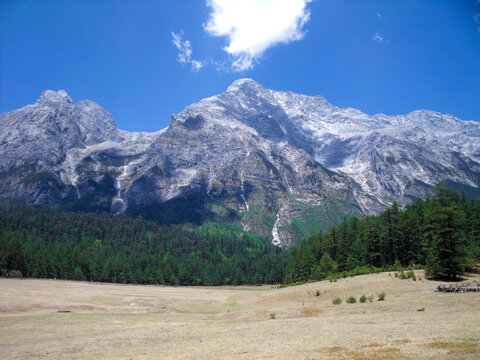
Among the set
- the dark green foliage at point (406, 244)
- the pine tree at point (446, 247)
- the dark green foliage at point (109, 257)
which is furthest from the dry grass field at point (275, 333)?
the dark green foliage at point (109, 257)

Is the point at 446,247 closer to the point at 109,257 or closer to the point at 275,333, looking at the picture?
the point at 275,333

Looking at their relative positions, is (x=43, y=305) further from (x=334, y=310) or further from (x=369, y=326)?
(x=369, y=326)

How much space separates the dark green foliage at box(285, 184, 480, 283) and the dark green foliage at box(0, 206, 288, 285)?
5804 centimetres

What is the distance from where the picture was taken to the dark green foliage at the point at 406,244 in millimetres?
39562

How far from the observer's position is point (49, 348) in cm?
2036

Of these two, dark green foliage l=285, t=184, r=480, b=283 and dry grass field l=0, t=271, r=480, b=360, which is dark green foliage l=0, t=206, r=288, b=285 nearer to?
dark green foliage l=285, t=184, r=480, b=283

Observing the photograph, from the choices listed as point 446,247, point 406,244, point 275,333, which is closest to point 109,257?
point 406,244

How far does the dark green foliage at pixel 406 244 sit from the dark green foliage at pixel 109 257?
190 ft

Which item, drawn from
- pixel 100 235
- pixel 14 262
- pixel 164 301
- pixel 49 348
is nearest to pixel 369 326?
pixel 49 348

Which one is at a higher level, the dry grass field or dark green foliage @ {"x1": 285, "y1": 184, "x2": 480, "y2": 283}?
dark green foliage @ {"x1": 285, "y1": 184, "x2": 480, "y2": 283}

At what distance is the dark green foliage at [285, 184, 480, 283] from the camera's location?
1558 inches

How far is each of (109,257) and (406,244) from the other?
120200 millimetres

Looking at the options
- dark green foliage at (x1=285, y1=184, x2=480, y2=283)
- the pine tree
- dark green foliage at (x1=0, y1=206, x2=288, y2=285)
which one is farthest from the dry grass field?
dark green foliage at (x1=0, y1=206, x2=288, y2=285)

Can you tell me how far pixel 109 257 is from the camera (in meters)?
134
